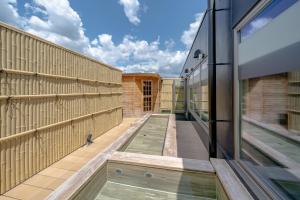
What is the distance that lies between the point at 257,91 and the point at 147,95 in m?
10.4

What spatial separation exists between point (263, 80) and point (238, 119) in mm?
886

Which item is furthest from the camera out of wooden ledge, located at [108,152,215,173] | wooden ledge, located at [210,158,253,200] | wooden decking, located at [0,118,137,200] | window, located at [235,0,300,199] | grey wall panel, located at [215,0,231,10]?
wooden decking, located at [0,118,137,200]

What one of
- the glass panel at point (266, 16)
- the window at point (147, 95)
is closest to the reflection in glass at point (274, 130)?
the glass panel at point (266, 16)

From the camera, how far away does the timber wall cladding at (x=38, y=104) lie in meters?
3.33

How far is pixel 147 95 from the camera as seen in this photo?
40.5 ft

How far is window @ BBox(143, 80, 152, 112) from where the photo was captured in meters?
12.2

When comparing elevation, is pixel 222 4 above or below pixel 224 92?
above

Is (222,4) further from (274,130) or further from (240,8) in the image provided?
(274,130)

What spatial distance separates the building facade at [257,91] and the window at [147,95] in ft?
29.9

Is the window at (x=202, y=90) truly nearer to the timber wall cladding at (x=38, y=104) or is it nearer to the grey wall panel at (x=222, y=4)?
the grey wall panel at (x=222, y=4)

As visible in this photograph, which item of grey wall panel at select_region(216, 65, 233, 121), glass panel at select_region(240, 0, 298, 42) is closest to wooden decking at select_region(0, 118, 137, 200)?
grey wall panel at select_region(216, 65, 233, 121)

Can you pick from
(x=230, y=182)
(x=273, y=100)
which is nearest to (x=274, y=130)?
(x=273, y=100)

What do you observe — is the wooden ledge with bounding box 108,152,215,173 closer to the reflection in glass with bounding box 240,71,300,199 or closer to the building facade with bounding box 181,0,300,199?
the building facade with bounding box 181,0,300,199

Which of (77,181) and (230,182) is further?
(77,181)
